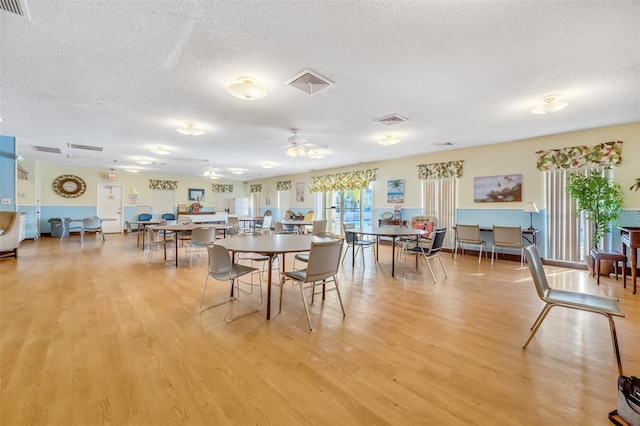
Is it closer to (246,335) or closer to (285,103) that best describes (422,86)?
(285,103)

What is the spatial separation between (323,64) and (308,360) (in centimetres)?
265

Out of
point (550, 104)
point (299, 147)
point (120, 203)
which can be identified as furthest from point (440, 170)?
point (120, 203)

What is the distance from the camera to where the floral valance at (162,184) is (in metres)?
11.5

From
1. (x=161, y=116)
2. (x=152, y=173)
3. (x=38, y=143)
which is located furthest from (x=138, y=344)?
(x=152, y=173)

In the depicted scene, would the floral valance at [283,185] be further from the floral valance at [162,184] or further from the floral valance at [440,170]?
the floral valance at [440,170]

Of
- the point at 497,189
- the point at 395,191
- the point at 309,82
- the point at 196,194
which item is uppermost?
the point at 309,82

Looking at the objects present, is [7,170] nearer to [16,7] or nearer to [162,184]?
[16,7]

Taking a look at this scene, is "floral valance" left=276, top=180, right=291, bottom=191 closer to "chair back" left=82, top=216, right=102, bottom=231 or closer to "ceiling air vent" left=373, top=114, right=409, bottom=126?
"chair back" left=82, top=216, right=102, bottom=231

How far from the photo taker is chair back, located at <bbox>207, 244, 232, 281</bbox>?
107 inches

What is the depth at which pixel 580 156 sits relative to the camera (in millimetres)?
5016

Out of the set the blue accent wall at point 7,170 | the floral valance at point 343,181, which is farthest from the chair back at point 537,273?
the blue accent wall at point 7,170

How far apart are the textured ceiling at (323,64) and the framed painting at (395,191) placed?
2940mm

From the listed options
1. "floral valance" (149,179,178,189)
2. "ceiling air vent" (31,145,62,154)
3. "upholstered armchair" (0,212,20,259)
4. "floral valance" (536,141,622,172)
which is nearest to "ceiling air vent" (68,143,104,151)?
"ceiling air vent" (31,145,62,154)

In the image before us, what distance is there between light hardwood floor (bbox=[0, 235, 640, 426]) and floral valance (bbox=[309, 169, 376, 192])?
542 centimetres
